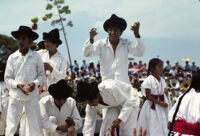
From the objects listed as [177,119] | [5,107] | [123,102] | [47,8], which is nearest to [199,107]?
[177,119]

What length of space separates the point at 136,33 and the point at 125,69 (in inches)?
25.1

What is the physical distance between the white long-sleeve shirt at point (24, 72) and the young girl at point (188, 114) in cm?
237

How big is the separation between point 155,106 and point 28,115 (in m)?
2.63

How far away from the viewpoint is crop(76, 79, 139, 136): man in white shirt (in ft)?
18.4

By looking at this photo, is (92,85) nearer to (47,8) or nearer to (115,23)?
(115,23)

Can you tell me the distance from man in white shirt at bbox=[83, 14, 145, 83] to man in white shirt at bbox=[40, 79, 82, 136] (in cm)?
76

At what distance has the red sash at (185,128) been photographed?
5.12m

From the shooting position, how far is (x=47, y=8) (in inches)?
755

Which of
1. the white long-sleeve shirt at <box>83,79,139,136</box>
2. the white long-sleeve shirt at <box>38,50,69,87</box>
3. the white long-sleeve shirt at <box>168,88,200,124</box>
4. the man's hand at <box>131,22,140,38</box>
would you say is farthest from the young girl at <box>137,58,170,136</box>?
the white long-sleeve shirt at <box>168,88,200,124</box>

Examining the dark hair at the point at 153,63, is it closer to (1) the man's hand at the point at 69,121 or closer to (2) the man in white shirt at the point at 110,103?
(2) the man in white shirt at the point at 110,103

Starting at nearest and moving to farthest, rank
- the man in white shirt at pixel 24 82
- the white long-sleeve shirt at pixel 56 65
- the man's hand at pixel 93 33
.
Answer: the man in white shirt at pixel 24 82 → the man's hand at pixel 93 33 → the white long-sleeve shirt at pixel 56 65

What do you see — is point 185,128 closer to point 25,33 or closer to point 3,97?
point 25,33

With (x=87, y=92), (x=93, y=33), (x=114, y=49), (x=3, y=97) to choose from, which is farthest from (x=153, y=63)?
(x=3, y=97)

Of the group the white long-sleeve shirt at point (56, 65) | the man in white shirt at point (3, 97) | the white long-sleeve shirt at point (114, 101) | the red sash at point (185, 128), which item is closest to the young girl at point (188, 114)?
the red sash at point (185, 128)
